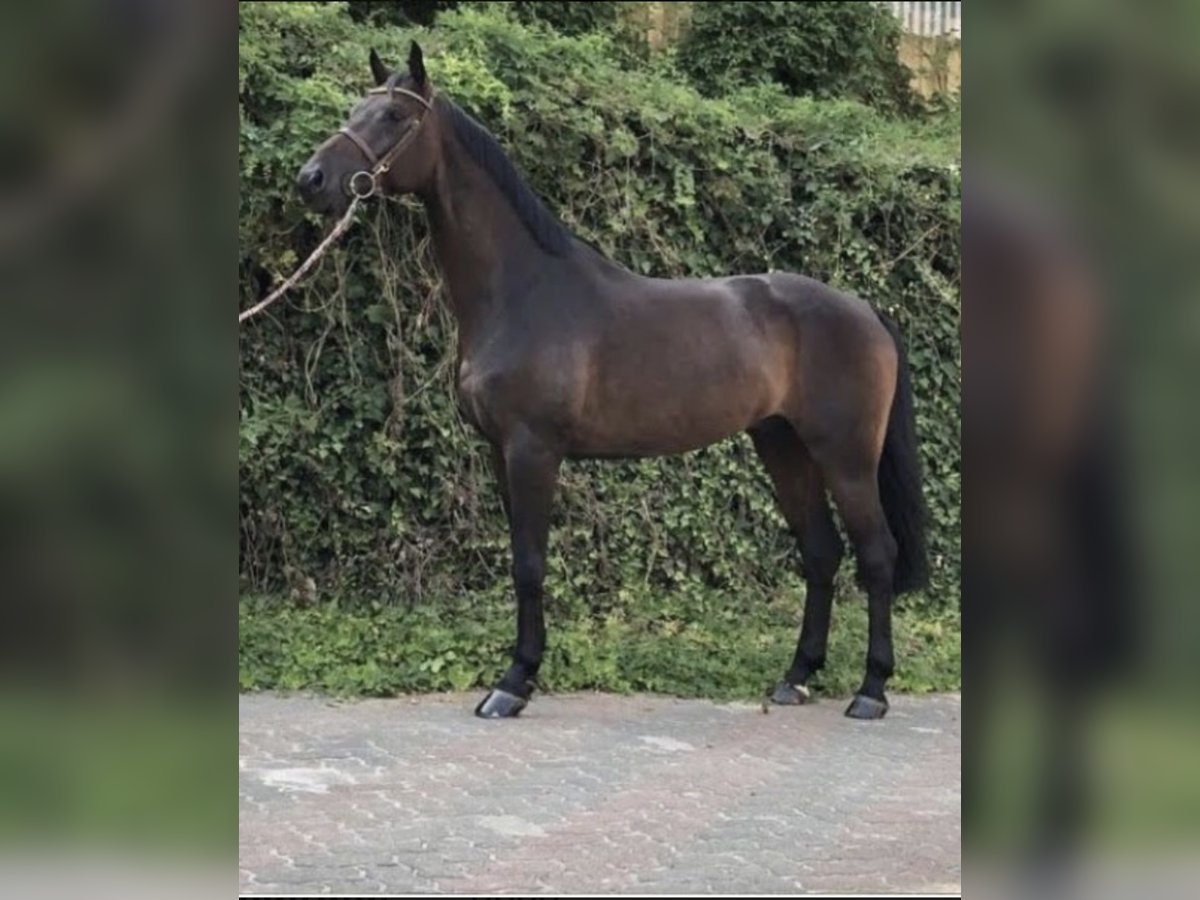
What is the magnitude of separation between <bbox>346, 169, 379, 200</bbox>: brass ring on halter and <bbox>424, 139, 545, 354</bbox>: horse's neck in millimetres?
342

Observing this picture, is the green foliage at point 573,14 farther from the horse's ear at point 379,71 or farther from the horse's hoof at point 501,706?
the horse's hoof at point 501,706

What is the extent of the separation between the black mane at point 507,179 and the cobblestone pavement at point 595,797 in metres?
1.80

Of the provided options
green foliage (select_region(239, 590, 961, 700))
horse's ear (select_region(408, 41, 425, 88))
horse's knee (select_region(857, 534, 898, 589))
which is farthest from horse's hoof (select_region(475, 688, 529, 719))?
horse's ear (select_region(408, 41, 425, 88))

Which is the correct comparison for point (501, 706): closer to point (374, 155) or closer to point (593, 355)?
point (593, 355)

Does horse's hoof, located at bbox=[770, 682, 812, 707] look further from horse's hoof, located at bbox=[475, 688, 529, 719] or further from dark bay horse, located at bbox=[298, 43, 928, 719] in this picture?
horse's hoof, located at bbox=[475, 688, 529, 719]

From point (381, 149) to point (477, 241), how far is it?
0.50 m

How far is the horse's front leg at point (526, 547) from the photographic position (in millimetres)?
4570

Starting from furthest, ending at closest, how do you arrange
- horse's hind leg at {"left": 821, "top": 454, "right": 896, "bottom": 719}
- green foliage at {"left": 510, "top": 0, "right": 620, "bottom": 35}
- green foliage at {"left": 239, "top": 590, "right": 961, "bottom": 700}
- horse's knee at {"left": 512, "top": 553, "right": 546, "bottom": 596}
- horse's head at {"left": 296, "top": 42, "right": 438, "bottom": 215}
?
green foliage at {"left": 510, "top": 0, "right": 620, "bottom": 35} → green foliage at {"left": 239, "top": 590, "right": 961, "bottom": 700} → horse's hind leg at {"left": 821, "top": 454, "right": 896, "bottom": 719} → horse's knee at {"left": 512, "top": 553, "right": 546, "bottom": 596} → horse's head at {"left": 296, "top": 42, "right": 438, "bottom": 215}

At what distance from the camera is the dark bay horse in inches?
180

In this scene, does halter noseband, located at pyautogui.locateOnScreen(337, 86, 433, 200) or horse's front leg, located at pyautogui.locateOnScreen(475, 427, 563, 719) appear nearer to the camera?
halter noseband, located at pyautogui.locateOnScreen(337, 86, 433, 200)

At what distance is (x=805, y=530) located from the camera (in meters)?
5.13
